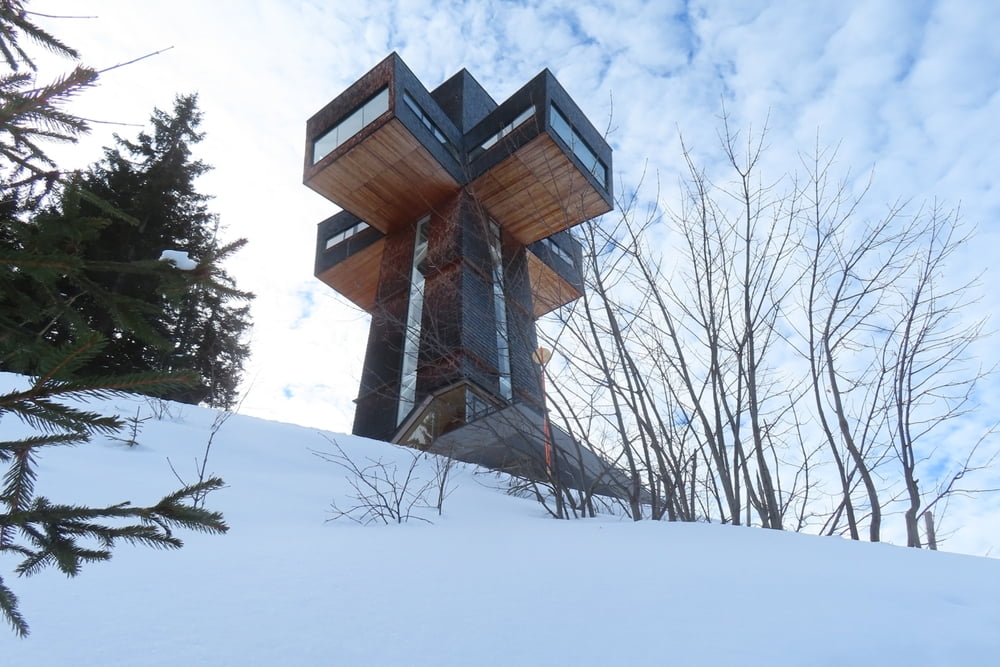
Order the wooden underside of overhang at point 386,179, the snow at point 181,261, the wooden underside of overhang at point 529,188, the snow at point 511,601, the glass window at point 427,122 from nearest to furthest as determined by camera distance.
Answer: the snow at point 511,601 → the snow at point 181,261 → the wooden underside of overhang at point 386,179 → the wooden underside of overhang at point 529,188 → the glass window at point 427,122

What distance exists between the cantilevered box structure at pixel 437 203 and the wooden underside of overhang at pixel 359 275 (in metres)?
0.09

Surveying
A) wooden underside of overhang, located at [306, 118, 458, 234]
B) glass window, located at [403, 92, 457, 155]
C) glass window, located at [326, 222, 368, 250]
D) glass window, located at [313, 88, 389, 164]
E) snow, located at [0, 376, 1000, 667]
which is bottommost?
snow, located at [0, 376, 1000, 667]

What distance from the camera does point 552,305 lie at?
14.5 feet

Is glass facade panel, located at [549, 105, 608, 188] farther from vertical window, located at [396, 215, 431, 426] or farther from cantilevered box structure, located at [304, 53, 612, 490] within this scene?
vertical window, located at [396, 215, 431, 426]

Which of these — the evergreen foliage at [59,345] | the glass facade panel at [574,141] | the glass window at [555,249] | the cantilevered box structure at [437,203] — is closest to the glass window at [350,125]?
the cantilevered box structure at [437,203]

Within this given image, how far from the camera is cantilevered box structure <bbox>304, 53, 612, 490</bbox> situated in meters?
11.2

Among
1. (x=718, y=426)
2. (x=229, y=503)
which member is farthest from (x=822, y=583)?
(x=229, y=503)

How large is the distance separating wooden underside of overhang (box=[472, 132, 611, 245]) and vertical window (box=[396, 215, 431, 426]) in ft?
5.35

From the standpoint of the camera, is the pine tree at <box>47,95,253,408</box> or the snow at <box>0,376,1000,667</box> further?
the pine tree at <box>47,95,253,408</box>

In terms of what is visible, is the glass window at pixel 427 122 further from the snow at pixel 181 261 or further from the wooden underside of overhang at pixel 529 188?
the snow at pixel 181 261

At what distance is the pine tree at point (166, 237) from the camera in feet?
31.6

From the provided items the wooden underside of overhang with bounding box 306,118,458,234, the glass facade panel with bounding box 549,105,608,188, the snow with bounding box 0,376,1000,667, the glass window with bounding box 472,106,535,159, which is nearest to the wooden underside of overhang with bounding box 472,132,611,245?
the glass facade panel with bounding box 549,105,608,188

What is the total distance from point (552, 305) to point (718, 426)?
1.43 meters

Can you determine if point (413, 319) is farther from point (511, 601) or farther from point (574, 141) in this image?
point (511, 601)
